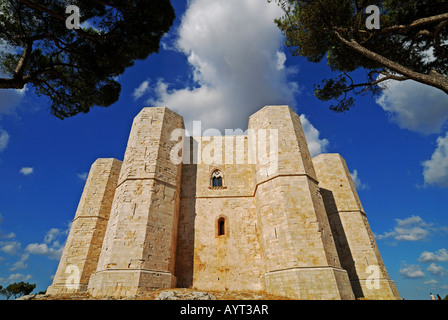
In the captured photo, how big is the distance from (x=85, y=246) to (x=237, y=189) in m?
9.72

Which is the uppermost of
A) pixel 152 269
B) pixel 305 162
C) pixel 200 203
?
pixel 305 162

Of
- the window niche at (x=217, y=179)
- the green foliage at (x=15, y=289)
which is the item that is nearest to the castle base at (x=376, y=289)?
the window niche at (x=217, y=179)

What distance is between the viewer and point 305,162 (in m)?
11.8

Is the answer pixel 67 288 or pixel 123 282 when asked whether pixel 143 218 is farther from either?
pixel 67 288

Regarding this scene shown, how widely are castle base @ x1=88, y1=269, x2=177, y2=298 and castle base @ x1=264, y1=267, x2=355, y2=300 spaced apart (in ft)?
16.4

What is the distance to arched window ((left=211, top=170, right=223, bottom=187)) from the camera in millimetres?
14148

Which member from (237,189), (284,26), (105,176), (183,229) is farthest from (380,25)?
(105,176)

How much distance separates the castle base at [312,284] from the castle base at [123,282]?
499 centimetres

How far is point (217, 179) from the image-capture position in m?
14.3

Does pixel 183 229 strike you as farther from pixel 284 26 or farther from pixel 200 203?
pixel 284 26

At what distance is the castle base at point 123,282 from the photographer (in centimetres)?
859

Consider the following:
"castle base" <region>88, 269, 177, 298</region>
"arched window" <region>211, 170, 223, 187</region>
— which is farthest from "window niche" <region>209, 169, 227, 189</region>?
"castle base" <region>88, 269, 177, 298</region>

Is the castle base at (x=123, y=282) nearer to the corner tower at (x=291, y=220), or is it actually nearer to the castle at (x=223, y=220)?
the castle at (x=223, y=220)

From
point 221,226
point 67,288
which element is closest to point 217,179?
point 221,226
